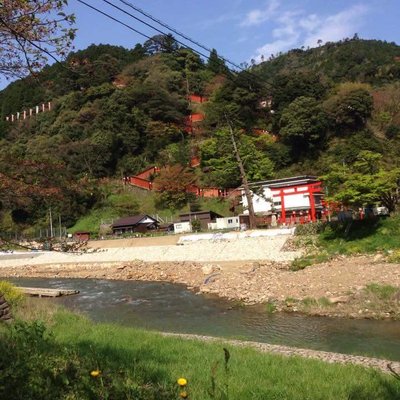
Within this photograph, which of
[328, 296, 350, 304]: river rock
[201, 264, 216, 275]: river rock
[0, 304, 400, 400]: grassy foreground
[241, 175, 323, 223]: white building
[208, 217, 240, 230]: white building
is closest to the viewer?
[0, 304, 400, 400]: grassy foreground

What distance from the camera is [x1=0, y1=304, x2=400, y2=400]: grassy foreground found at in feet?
11.9

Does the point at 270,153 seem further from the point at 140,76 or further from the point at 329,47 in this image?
the point at 329,47

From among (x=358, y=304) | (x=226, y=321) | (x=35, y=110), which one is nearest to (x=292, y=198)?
(x=358, y=304)

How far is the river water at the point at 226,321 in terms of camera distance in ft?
35.3

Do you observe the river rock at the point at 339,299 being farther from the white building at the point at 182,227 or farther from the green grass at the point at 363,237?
the white building at the point at 182,227

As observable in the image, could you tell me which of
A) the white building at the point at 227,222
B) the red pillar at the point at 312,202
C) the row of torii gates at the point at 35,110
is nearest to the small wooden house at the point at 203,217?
the white building at the point at 227,222

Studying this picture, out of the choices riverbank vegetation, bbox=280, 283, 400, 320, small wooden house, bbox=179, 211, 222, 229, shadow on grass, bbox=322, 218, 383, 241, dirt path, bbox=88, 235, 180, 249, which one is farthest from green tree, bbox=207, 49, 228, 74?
small wooden house, bbox=179, 211, 222, 229

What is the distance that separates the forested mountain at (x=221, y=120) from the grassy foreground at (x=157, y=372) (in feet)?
92.7

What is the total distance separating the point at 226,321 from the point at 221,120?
140ft

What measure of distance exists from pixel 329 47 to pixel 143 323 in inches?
3296

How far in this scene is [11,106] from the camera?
7450 cm

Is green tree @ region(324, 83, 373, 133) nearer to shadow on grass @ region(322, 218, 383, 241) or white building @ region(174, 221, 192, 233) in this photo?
white building @ region(174, 221, 192, 233)

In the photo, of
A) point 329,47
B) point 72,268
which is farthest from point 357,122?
point 329,47

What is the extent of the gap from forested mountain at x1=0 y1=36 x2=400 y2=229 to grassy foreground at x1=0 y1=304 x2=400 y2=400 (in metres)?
28.2
